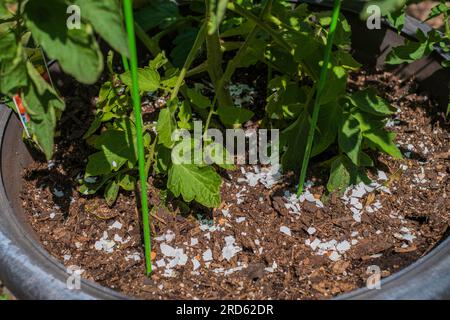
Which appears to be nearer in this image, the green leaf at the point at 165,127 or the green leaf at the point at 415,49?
the green leaf at the point at 165,127

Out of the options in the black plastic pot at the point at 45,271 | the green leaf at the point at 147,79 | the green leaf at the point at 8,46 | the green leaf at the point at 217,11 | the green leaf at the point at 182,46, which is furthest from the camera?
the green leaf at the point at 182,46

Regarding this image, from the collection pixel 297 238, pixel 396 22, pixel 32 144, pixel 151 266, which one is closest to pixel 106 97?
pixel 32 144

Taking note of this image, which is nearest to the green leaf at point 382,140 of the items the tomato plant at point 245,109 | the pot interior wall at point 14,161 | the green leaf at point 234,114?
the tomato plant at point 245,109

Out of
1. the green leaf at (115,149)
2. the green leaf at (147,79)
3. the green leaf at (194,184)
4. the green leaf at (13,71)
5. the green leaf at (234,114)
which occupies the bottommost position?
the green leaf at (194,184)

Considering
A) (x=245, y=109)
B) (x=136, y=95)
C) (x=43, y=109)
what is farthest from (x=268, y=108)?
(x=43, y=109)

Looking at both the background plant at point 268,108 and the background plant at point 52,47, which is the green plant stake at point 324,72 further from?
the background plant at point 52,47

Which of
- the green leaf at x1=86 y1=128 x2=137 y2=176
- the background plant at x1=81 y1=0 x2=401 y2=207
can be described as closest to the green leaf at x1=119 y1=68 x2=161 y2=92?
the background plant at x1=81 y1=0 x2=401 y2=207

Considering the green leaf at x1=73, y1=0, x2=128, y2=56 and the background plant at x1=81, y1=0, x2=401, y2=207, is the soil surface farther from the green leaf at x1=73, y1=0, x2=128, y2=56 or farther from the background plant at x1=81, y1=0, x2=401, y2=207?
the green leaf at x1=73, y1=0, x2=128, y2=56
